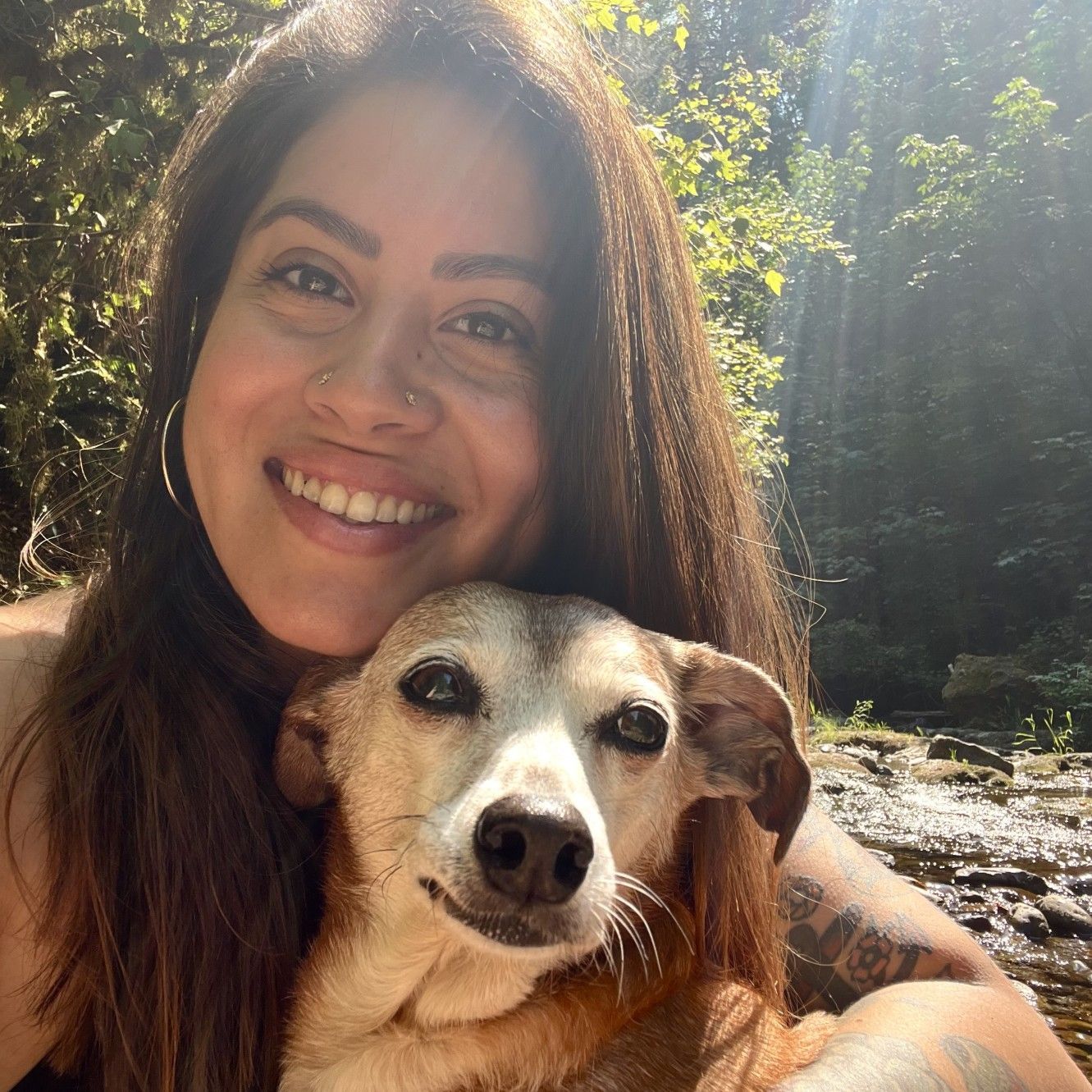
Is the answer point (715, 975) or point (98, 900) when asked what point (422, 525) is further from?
point (715, 975)

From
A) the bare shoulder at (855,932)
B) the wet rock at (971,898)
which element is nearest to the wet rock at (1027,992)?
the wet rock at (971,898)

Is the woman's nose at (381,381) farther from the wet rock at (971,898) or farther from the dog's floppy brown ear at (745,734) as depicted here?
the wet rock at (971,898)

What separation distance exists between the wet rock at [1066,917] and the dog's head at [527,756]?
10.8 feet

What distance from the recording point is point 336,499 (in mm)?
2137

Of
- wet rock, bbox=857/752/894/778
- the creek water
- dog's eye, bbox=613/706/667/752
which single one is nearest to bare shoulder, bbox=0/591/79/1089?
dog's eye, bbox=613/706/667/752

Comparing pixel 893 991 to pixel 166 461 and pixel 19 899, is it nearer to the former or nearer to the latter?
pixel 19 899

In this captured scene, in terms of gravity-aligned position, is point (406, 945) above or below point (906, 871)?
above

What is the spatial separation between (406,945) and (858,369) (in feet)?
78.0

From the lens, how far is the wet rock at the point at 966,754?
359 inches

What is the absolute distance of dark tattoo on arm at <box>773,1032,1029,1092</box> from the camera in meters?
1.91

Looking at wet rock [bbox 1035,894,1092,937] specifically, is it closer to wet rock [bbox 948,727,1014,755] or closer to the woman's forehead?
the woman's forehead

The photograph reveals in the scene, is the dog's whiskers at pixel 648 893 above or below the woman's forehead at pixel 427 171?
below

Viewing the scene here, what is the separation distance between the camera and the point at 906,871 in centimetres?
572

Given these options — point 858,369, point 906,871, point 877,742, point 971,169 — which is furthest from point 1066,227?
point 906,871
